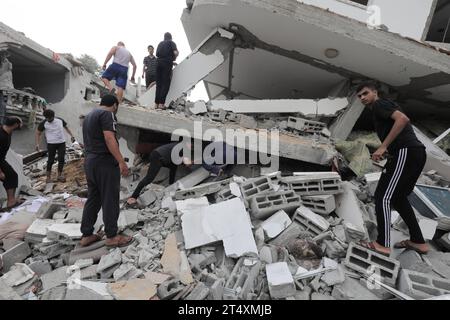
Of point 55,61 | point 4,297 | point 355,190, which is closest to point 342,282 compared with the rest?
point 355,190

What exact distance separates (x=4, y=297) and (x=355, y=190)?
13.1 feet

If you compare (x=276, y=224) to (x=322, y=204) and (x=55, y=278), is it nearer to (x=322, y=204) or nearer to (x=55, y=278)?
(x=322, y=204)

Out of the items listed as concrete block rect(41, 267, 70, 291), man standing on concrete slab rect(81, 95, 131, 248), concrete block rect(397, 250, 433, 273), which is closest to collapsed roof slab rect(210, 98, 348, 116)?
man standing on concrete slab rect(81, 95, 131, 248)

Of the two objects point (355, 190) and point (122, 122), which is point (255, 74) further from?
point (355, 190)

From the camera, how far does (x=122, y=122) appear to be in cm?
510

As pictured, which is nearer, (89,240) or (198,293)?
(198,293)

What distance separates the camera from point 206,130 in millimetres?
4988

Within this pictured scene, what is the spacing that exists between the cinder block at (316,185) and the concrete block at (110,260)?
219cm

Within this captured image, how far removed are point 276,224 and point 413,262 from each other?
54.2 inches

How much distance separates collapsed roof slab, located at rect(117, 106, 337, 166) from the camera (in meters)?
4.86

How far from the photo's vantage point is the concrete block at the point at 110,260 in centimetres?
277

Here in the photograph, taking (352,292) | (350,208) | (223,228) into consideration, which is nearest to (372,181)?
(350,208)

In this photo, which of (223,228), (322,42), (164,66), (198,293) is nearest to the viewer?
(198,293)

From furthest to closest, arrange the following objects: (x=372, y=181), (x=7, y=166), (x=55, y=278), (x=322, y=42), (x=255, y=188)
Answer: (x=322, y=42) < (x=7, y=166) < (x=372, y=181) < (x=255, y=188) < (x=55, y=278)
